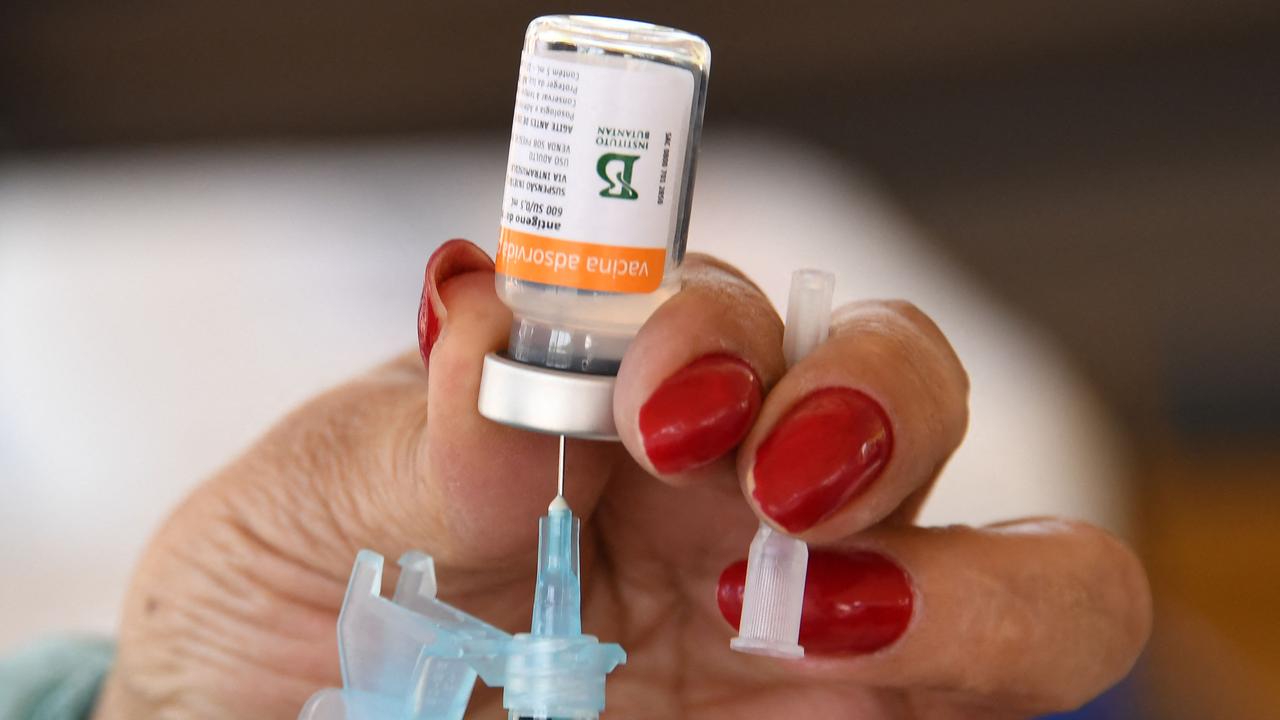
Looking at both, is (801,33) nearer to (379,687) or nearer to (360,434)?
(360,434)

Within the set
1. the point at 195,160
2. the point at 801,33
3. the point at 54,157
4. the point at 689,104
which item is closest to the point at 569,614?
the point at 689,104

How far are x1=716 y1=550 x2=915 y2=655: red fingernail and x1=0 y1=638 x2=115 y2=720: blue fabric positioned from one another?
22.2 inches

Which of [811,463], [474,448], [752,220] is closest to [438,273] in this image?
[474,448]

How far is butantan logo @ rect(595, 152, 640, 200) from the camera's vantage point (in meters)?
0.54

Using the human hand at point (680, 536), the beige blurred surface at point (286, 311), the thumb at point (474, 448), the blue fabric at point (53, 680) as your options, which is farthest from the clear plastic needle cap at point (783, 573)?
the beige blurred surface at point (286, 311)

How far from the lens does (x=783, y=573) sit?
602 millimetres

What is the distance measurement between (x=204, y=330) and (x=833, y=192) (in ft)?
4.14

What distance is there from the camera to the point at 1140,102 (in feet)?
6.50

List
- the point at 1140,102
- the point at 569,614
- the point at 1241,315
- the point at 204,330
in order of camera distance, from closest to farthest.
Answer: the point at 569,614 < the point at 1140,102 < the point at 1241,315 < the point at 204,330

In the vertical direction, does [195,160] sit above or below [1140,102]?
below

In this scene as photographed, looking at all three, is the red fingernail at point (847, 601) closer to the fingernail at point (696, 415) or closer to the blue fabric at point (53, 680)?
the fingernail at point (696, 415)

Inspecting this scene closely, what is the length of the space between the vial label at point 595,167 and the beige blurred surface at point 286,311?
169cm

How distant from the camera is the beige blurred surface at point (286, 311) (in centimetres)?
220

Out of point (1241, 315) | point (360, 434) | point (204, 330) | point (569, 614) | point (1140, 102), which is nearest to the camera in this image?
point (569, 614)
